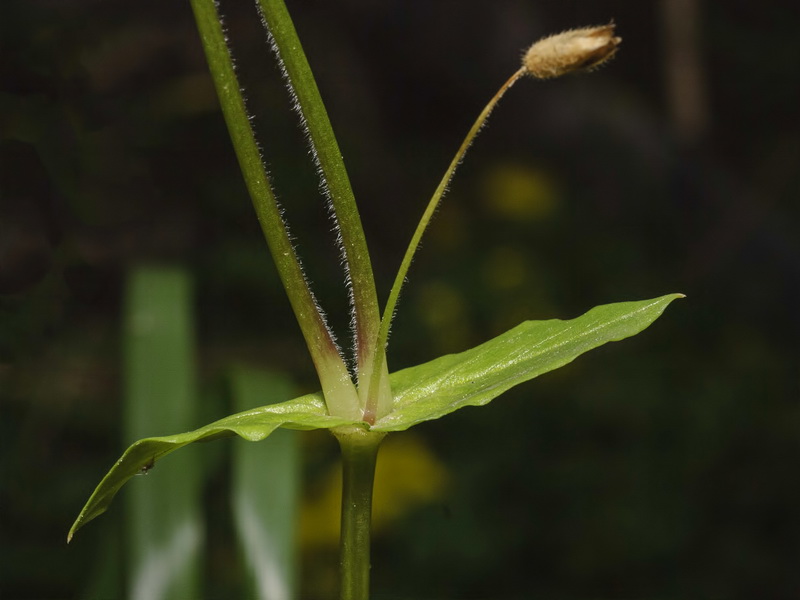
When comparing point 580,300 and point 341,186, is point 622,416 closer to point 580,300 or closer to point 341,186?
point 580,300

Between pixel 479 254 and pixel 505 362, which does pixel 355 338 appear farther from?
pixel 479 254

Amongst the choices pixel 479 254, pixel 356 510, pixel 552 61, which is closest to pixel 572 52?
pixel 552 61

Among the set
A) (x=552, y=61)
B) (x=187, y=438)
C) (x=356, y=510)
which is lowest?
(x=356, y=510)

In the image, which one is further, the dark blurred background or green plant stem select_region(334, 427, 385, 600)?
the dark blurred background

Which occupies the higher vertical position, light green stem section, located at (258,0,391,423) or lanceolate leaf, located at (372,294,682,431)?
light green stem section, located at (258,0,391,423)

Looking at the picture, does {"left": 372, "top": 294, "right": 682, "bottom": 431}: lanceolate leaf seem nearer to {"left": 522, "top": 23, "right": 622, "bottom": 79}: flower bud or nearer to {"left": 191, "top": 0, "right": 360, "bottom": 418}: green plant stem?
{"left": 191, "top": 0, "right": 360, "bottom": 418}: green plant stem

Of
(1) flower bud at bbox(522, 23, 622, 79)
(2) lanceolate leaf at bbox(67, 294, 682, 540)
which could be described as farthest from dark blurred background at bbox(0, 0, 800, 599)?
(1) flower bud at bbox(522, 23, 622, 79)
